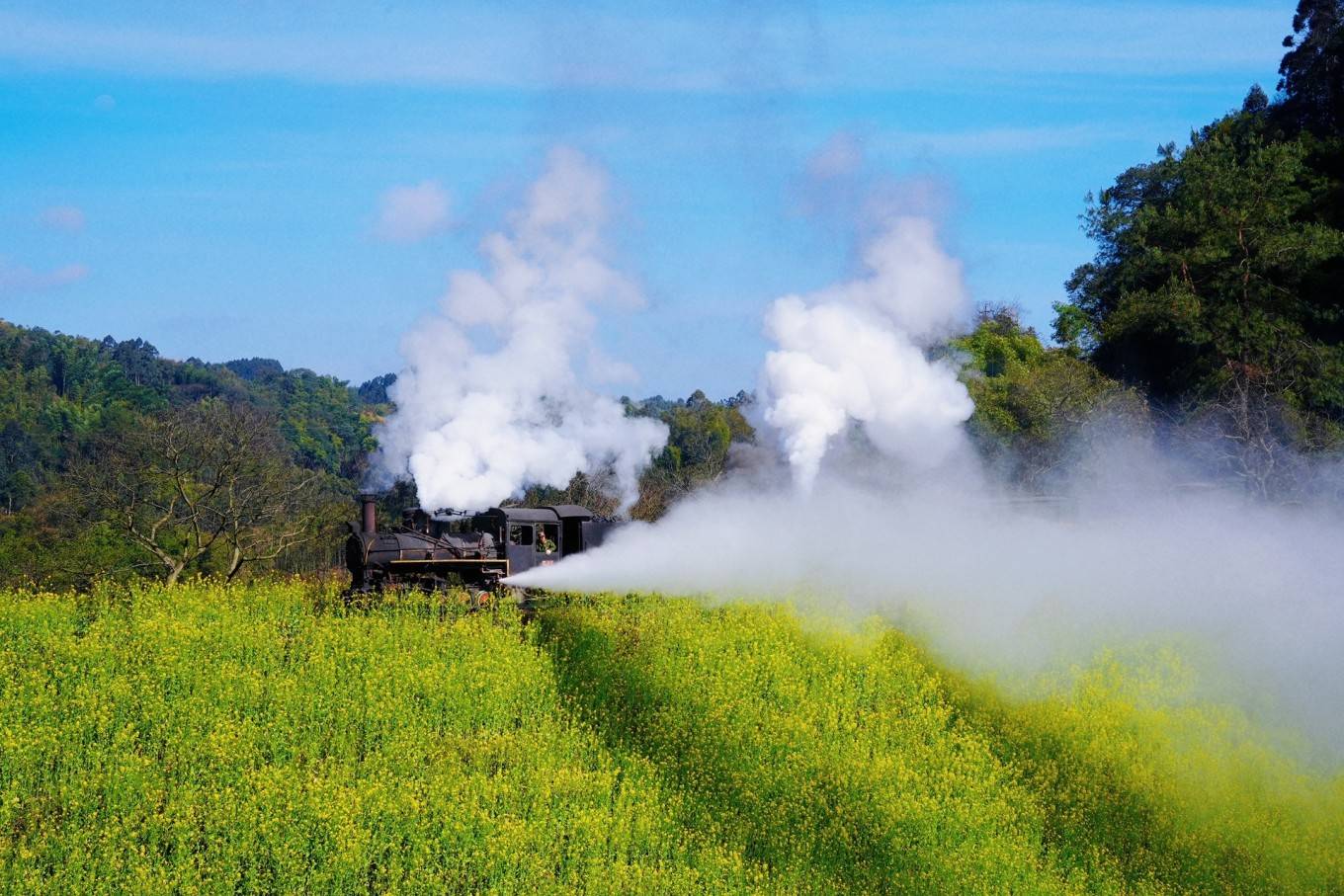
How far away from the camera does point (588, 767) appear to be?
27344 millimetres

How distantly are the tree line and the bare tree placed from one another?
0.16 meters

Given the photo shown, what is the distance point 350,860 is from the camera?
21547mm

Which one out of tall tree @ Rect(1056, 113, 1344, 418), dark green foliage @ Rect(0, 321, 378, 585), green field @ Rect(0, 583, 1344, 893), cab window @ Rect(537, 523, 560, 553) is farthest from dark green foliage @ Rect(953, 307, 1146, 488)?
dark green foliage @ Rect(0, 321, 378, 585)

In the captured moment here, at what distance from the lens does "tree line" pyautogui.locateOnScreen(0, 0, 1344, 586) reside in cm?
5109

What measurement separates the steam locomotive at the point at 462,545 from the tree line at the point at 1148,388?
11.9 m

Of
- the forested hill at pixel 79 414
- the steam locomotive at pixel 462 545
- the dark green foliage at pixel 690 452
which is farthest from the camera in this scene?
the forested hill at pixel 79 414

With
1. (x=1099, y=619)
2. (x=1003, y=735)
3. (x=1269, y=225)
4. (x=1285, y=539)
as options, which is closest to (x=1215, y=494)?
(x=1285, y=539)

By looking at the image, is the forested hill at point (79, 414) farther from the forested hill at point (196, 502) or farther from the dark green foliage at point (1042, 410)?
the dark green foliage at point (1042, 410)

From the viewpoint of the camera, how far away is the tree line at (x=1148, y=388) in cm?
5109

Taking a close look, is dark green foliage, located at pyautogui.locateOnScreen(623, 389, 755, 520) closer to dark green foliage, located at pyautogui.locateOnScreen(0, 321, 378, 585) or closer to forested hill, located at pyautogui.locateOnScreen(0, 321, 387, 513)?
dark green foliage, located at pyautogui.locateOnScreen(0, 321, 378, 585)

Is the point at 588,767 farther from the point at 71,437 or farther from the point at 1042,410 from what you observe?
the point at 71,437

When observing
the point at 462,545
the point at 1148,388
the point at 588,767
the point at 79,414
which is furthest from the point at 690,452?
the point at 79,414

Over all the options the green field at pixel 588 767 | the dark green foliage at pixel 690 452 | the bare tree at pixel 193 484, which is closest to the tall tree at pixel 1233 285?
the dark green foliage at pixel 690 452

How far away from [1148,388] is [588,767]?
163 ft
